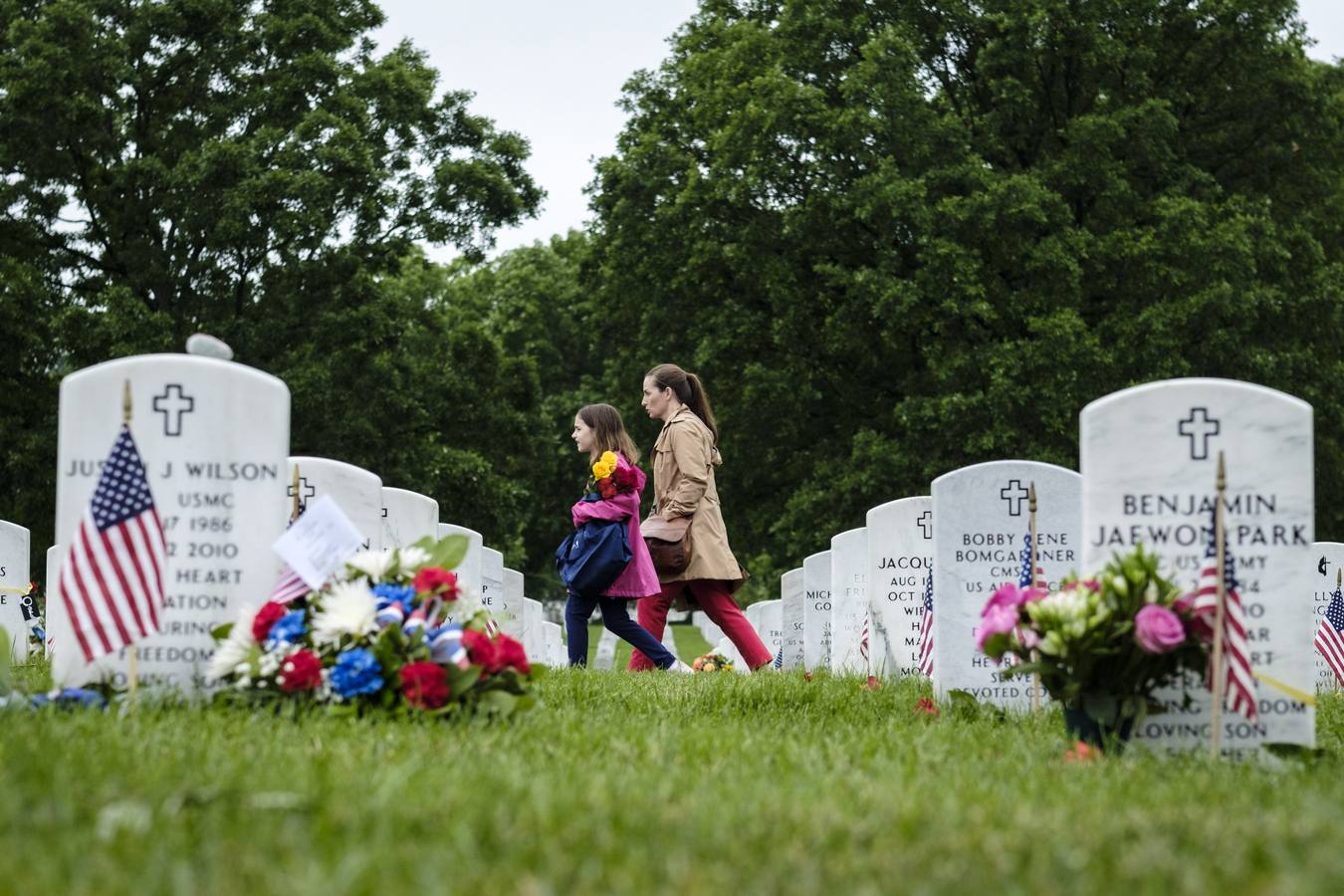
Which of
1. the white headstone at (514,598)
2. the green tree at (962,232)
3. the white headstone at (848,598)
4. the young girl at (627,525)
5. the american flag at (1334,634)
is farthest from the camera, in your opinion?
the green tree at (962,232)

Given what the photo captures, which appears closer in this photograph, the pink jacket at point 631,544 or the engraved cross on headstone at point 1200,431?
the engraved cross on headstone at point 1200,431

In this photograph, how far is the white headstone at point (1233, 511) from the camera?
5.89 m

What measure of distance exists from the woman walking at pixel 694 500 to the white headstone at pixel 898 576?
85 cm

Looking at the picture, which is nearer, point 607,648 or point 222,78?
point 222,78

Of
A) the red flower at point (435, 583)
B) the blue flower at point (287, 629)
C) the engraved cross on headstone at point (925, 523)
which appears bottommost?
the blue flower at point (287, 629)

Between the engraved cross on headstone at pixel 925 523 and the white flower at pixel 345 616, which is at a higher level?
the engraved cross on headstone at pixel 925 523

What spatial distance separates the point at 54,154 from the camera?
2333 centimetres

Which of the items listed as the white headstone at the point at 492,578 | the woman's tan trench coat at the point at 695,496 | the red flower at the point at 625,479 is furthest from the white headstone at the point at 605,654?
the red flower at the point at 625,479

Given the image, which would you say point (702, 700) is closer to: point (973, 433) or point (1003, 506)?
point (1003, 506)

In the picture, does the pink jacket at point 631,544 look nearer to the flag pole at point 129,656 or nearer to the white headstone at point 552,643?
the flag pole at point 129,656

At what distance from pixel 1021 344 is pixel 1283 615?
14.8 metres

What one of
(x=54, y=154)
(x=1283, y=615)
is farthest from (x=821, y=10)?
(x=1283, y=615)

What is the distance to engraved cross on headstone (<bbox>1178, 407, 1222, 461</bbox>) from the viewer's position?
19.4ft

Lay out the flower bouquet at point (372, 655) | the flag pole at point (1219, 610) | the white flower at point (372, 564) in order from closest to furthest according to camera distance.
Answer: the flag pole at point (1219, 610), the flower bouquet at point (372, 655), the white flower at point (372, 564)
